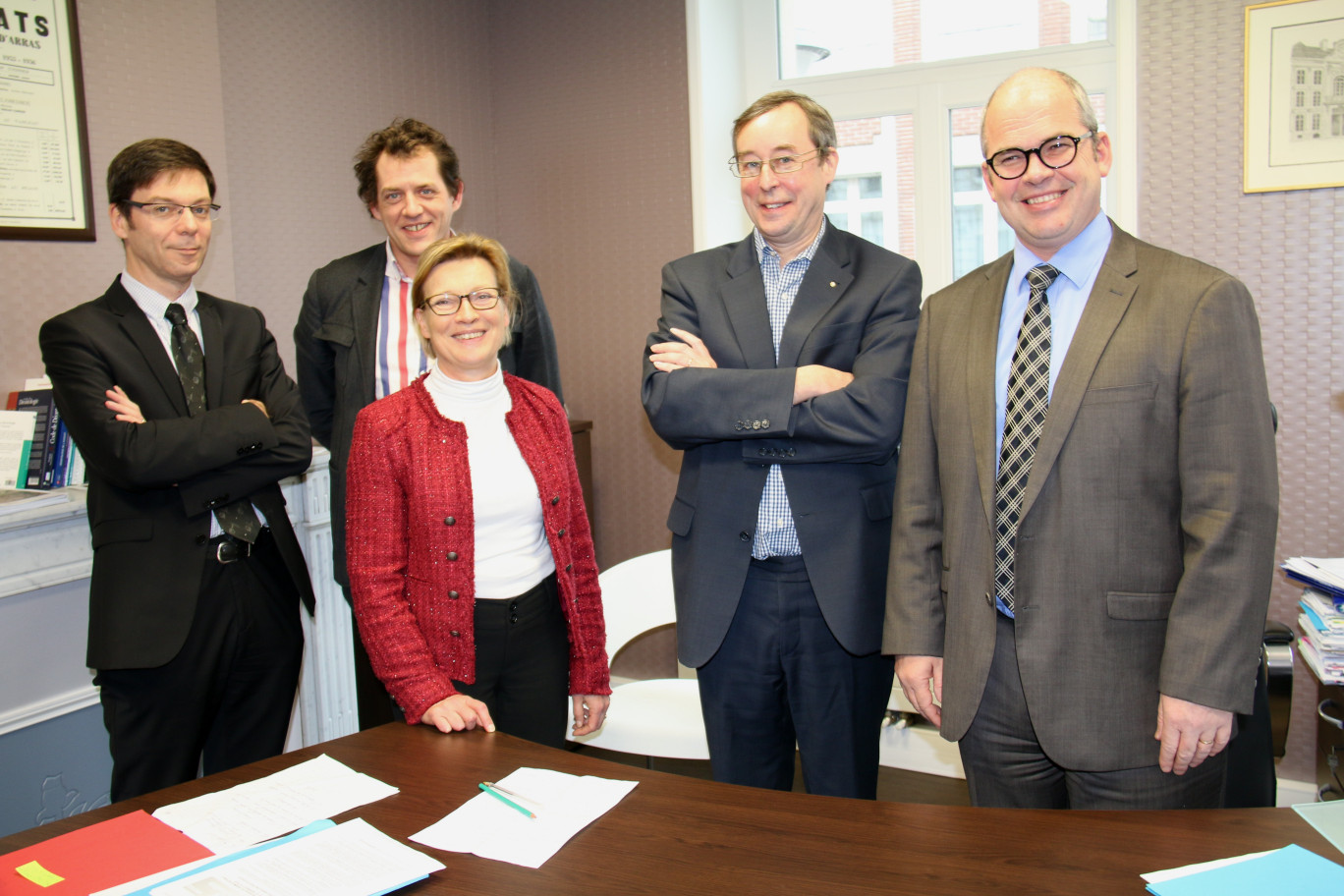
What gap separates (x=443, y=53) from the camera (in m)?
Result: 3.85

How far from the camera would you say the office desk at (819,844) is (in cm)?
114

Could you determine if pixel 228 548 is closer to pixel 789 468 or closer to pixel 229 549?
pixel 229 549

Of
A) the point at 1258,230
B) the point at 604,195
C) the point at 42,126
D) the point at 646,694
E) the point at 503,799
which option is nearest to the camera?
the point at 503,799

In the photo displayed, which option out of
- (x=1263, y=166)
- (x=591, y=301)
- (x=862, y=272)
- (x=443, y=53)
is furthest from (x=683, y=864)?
(x=443, y=53)

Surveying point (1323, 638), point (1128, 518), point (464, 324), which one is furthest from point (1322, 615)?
point (464, 324)

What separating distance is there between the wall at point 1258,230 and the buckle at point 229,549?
2.49 m

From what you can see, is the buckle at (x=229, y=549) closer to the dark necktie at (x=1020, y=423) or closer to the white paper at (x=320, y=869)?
the white paper at (x=320, y=869)

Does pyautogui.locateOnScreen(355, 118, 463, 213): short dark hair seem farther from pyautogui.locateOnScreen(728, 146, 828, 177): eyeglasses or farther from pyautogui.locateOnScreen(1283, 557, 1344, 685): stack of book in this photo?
pyautogui.locateOnScreen(1283, 557, 1344, 685): stack of book

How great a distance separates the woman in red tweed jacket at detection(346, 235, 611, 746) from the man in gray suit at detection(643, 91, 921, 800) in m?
0.26

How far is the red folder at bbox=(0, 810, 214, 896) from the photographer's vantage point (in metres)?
1.16

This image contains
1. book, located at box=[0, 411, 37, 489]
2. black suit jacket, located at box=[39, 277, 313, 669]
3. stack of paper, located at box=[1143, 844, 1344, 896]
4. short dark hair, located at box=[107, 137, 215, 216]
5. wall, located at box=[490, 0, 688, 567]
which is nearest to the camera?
stack of paper, located at box=[1143, 844, 1344, 896]

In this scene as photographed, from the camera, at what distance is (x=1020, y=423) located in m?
1.57

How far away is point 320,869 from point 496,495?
75cm

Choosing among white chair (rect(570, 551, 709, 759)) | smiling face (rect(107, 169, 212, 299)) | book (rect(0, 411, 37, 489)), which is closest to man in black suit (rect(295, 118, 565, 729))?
smiling face (rect(107, 169, 212, 299))
